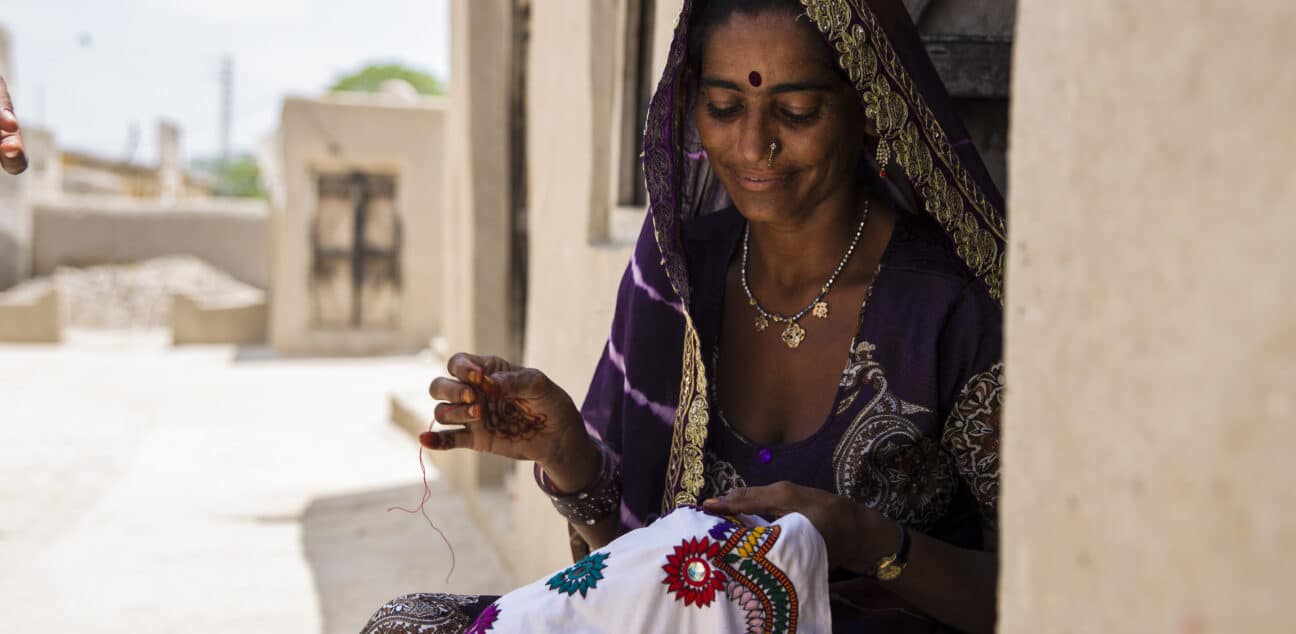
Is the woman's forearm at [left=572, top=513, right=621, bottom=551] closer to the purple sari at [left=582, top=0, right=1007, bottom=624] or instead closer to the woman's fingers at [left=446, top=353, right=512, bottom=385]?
the purple sari at [left=582, top=0, right=1007, bottom=624]

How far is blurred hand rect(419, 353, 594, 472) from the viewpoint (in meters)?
1.73

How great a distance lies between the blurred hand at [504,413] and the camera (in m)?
1.73

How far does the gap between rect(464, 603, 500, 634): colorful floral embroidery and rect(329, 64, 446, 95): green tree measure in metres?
42.2

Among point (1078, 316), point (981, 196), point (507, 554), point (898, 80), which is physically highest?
point (898, 80)

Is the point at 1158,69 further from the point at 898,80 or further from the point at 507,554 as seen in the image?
the point at 507,554

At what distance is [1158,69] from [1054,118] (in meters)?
0.13

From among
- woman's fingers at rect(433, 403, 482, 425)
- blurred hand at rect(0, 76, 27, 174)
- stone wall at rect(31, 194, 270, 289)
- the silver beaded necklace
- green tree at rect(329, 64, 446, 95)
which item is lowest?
stone wall at rect(31, 194, 270, 289)

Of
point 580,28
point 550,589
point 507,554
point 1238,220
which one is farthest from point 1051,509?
point 507,554

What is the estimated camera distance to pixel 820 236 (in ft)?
6.38

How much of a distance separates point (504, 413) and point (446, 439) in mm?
153

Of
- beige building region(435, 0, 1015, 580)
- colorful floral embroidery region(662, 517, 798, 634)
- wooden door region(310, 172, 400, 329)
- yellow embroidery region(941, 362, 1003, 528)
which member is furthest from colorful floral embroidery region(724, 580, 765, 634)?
wooden door region(310, 172, 400, 329)

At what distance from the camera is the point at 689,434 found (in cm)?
191

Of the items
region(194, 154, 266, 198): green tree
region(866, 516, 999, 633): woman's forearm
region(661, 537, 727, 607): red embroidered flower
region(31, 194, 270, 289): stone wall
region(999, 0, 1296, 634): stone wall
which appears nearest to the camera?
region(999, 0, 1296, 634): stone wall

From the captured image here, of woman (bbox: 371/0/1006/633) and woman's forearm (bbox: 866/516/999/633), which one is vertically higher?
woman (bbox: 371/0/1006/633)
